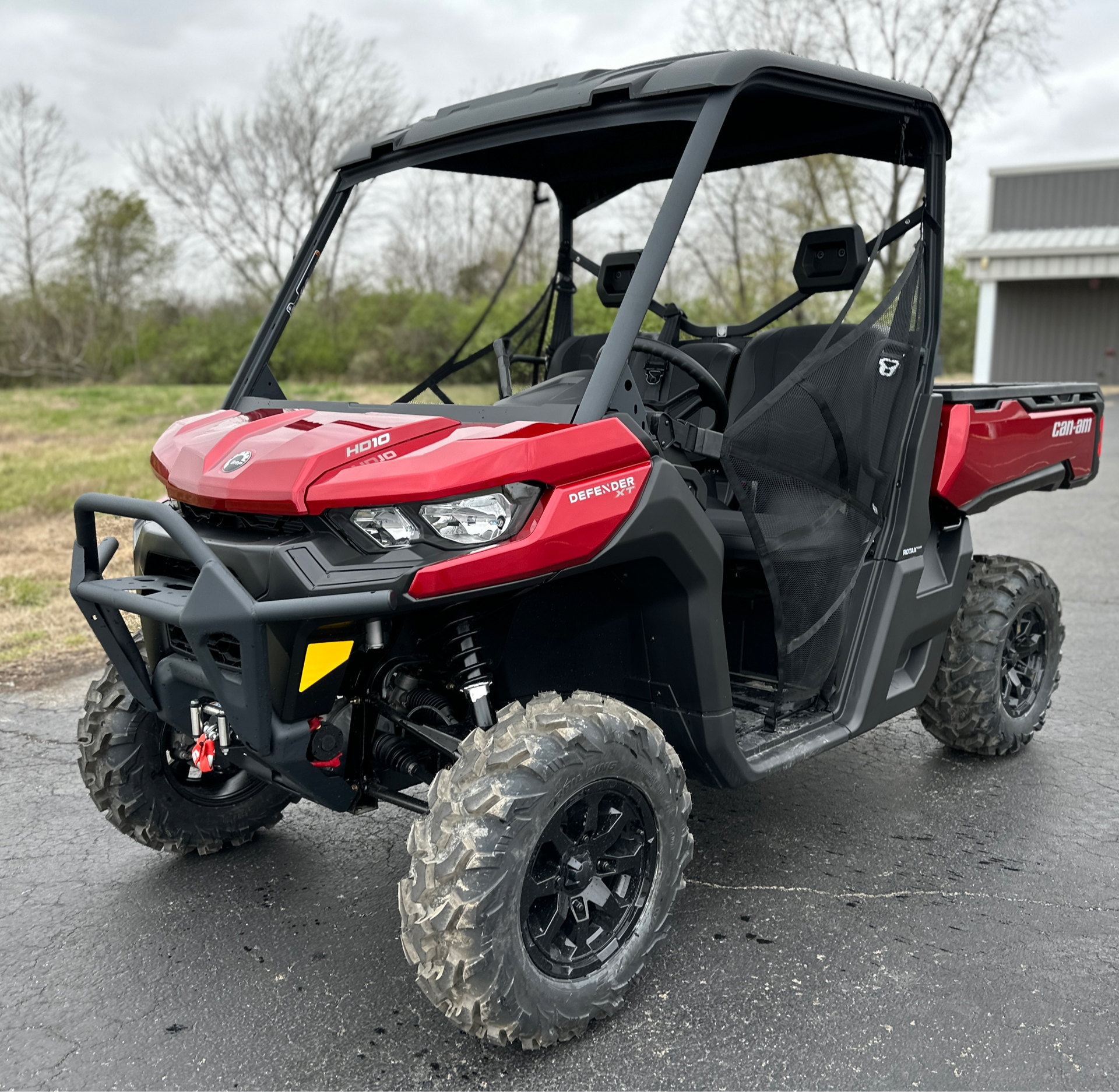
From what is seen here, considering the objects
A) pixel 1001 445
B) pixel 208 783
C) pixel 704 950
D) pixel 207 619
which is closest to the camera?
pixel 207 619

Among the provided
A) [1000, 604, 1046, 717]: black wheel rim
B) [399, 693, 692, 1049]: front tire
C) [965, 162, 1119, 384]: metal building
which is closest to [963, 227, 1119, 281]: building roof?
[965, 162, 1119, 384]: metal building

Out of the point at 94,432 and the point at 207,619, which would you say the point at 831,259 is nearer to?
the point at 207,619

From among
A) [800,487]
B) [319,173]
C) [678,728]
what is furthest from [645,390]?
[319,173]

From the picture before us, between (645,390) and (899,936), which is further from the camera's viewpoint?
(645,390)

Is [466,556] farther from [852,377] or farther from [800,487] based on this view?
[852,377]

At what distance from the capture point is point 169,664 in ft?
8.71

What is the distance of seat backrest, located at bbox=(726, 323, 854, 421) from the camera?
12.7ft

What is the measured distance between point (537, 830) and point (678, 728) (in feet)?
2.09

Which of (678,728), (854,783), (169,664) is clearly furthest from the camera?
(854,783)

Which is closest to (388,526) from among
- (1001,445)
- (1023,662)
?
(1001,445)

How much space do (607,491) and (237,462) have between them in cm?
82

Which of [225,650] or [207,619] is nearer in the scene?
[207,619]

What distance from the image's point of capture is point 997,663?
13.1 feet

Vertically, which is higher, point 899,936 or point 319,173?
point 319,173
